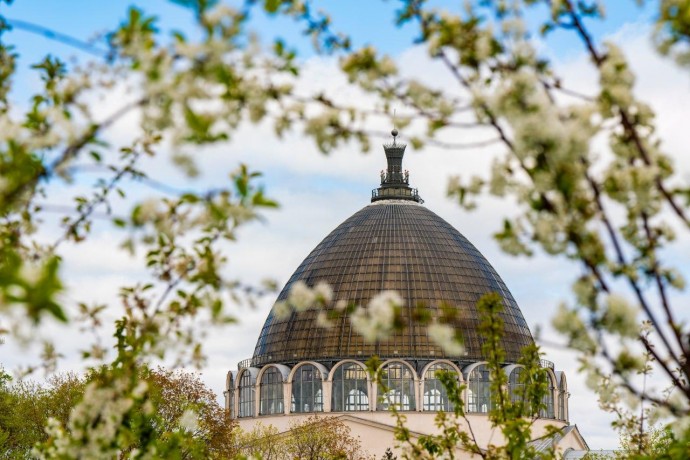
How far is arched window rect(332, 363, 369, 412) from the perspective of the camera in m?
89.6

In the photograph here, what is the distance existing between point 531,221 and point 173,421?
56561 mm

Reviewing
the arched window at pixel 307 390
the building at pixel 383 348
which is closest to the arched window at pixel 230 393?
the building at pixel 383 348

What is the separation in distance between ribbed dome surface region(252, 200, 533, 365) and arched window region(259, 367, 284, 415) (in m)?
1.65

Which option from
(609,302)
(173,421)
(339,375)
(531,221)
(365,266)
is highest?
(365,266)

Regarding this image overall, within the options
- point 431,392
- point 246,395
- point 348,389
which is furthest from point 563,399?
point 246,395

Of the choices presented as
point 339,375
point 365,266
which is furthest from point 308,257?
point 339,375

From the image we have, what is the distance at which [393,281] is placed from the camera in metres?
93.0

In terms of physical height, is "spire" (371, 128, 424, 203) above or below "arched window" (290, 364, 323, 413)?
above

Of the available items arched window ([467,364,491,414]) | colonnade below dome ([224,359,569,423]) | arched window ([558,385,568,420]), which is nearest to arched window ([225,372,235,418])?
colonnade below dome ([224,359,569,423])

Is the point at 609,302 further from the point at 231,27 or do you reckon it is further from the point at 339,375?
the point at 339,375

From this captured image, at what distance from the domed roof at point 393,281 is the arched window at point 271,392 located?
5.53 ft

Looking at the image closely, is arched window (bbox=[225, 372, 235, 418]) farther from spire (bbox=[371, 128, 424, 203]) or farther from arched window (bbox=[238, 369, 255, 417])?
spire (bbox=[371, 128, 424, 203])

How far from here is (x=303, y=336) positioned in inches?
3671

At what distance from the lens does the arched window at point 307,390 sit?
297 feet
